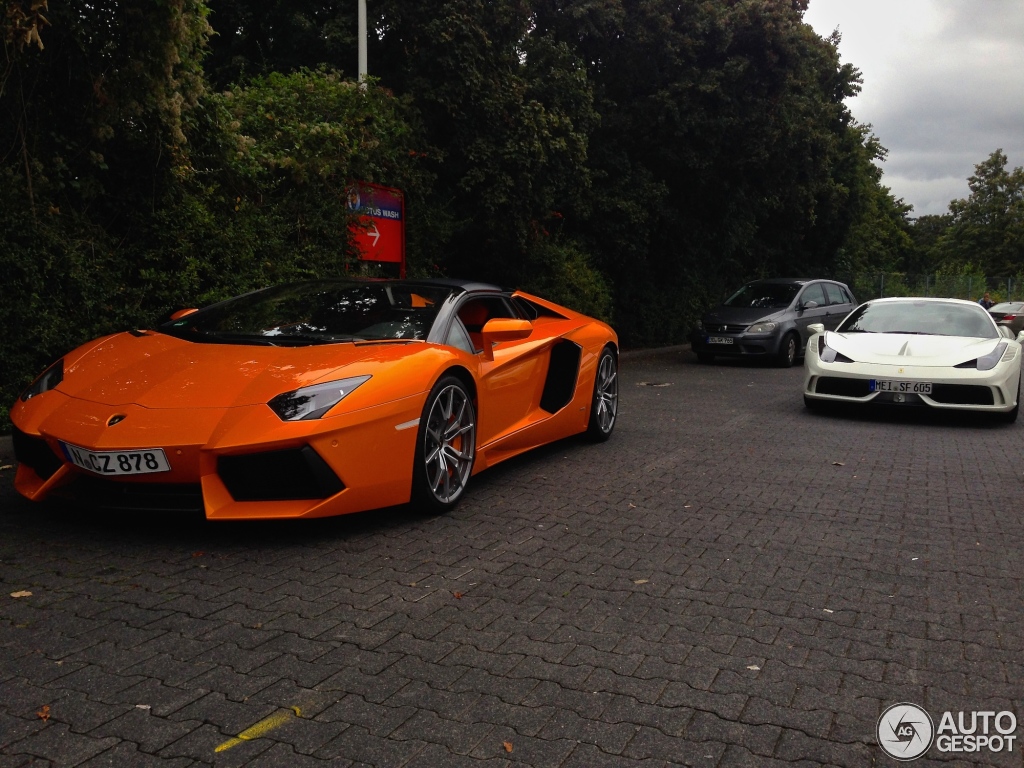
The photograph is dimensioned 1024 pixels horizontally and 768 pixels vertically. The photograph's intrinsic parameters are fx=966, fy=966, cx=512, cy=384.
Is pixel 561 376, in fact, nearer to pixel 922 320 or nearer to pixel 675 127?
pixel 922 320

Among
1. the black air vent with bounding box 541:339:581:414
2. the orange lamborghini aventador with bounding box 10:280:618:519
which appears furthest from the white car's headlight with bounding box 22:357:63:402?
the black air vent with bounding box 541:339:581:414

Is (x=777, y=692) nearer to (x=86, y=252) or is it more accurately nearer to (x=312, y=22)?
→ (x=86, y=252)

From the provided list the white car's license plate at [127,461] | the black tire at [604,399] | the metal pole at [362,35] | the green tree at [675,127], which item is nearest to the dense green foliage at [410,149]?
the green tree at [675,127]

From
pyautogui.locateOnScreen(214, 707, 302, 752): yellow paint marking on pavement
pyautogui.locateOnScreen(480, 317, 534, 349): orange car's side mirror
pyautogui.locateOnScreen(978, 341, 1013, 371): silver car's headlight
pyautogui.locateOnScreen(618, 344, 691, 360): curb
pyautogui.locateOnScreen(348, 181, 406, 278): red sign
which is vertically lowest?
pyautogui.locateOnScreen(618, 344, 691, 360): curb

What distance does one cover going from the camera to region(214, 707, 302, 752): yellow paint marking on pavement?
2.68 metres

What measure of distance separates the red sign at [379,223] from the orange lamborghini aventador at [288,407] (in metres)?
5.39

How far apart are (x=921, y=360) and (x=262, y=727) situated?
8.69 m

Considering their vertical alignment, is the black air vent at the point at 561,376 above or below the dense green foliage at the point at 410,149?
below

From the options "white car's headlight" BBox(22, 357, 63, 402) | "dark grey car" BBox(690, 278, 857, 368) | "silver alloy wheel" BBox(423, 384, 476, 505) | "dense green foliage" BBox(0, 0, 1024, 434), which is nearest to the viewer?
"white car's headlight" BBox(22, 357, 63, 402)

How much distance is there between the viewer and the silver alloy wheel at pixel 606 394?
803 cm

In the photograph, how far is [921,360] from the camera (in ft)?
32.3

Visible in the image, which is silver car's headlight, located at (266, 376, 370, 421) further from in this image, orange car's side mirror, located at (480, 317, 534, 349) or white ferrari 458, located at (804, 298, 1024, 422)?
white ferrari 458, located at (804, 298, 1024, 422)

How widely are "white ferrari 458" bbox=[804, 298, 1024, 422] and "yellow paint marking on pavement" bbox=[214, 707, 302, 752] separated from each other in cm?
832

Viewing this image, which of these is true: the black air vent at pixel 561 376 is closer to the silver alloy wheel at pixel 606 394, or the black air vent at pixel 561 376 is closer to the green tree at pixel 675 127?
the silver alloy wheel at pixel 606 394
